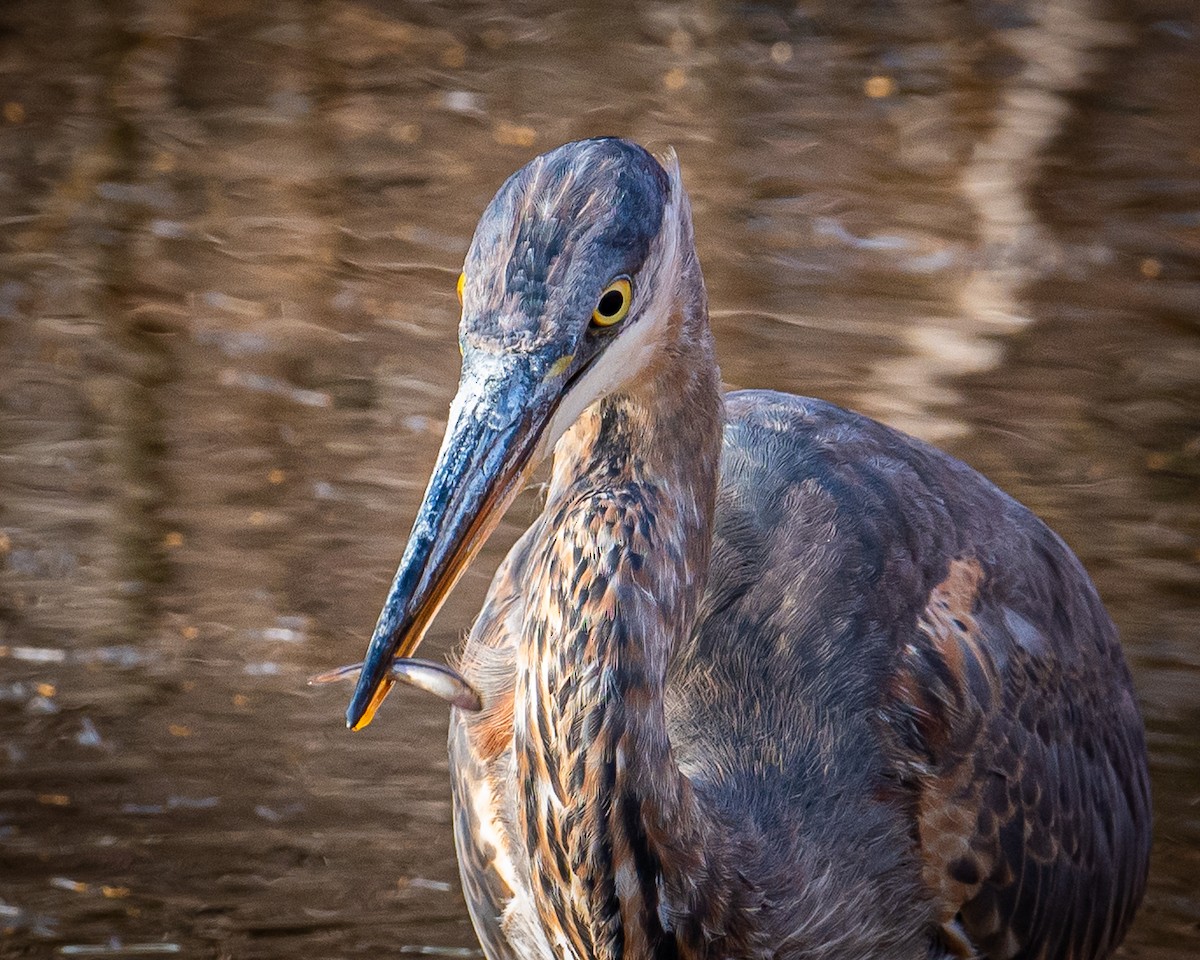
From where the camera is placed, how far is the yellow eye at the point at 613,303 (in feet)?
5.21

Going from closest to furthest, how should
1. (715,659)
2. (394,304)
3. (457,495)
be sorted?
1. (457,495)
2. (715,659)
3. (394,304)

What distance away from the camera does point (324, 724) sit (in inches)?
122

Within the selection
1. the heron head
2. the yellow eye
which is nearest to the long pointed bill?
the heron head

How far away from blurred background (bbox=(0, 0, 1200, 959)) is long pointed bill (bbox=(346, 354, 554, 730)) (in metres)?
1.50

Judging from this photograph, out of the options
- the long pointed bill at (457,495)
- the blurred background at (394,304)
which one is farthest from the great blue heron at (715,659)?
the blurred background at (394,304)

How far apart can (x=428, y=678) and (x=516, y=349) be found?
0.39 metres

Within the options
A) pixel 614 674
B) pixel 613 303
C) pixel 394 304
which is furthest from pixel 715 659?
pixel 394 304

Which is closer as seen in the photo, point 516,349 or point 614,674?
point 516,349

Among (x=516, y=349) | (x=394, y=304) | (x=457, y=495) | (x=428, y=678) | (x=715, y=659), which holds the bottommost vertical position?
(x=394, y=304)

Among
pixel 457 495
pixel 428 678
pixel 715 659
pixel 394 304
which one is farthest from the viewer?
pixel 394 304

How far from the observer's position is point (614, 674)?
65.3 inches

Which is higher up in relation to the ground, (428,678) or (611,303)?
(611,303)

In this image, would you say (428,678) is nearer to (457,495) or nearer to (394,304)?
(457,495)

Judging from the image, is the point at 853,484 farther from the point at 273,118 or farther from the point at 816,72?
the point at 273,118
